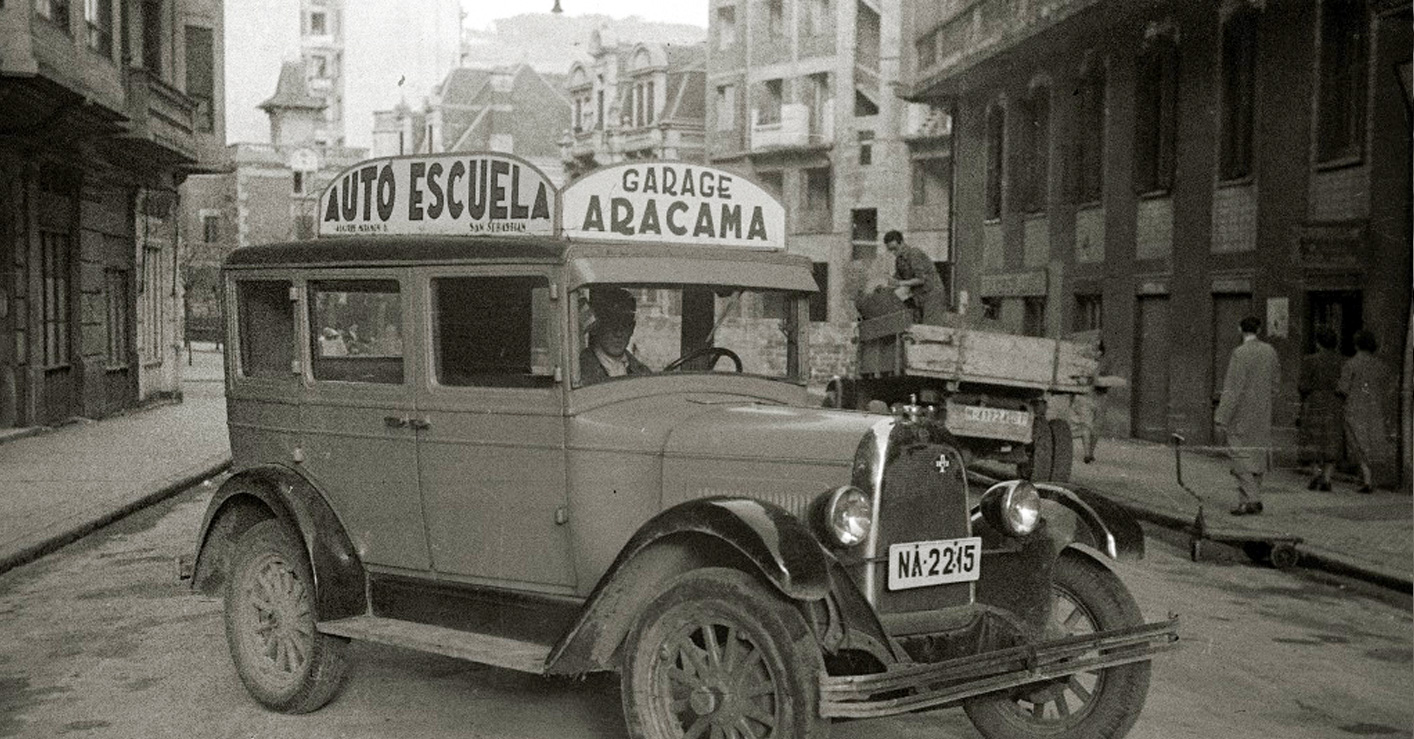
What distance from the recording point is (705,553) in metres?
5.22

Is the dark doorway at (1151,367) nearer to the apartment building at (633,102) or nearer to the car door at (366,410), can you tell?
the car door at (366,410)

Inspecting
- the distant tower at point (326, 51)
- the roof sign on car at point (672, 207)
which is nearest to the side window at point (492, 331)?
the roof sign on car at point (672, 207)

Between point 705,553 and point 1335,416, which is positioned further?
point 1335,416

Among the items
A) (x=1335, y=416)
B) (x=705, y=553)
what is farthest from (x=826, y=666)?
(x=1335, y=416)

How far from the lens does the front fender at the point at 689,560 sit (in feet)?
15.8

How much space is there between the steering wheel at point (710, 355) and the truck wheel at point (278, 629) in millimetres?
1742

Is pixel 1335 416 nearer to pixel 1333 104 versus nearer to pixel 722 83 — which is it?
pixel 1333 104

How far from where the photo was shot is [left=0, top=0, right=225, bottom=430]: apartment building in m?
19.3

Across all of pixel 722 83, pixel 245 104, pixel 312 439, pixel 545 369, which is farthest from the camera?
pixel 722 83

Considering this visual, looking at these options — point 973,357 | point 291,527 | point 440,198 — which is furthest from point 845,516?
point 973,357

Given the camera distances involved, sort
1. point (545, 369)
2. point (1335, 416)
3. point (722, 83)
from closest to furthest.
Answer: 1. point (545, 369)
2. point (1335, 416)
3. point (722, 83)

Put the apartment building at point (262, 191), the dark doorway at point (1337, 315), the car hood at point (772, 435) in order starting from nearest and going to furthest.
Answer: the car hood at point (772, 435), the dark doorway at point (1337, 315), the apartment building at point (262, 191)

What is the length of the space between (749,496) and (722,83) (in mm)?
56097

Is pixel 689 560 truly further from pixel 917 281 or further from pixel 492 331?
pixel 917 281
